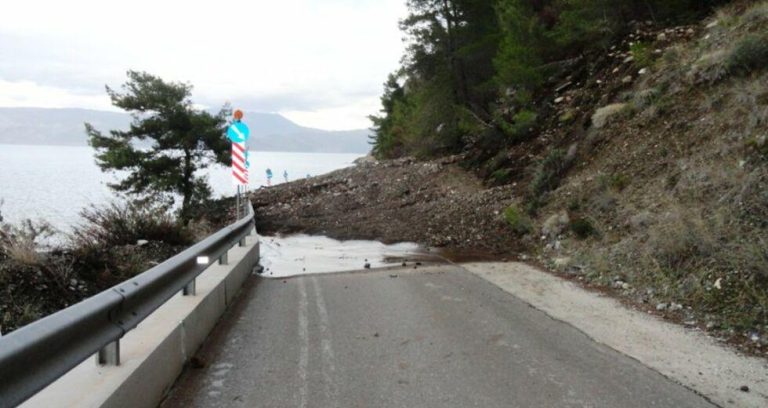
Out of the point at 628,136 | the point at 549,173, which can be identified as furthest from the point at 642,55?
the point at 549,173

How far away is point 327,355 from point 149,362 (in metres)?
1.79

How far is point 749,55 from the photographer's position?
11.2 metres

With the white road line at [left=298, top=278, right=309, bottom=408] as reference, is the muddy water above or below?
above

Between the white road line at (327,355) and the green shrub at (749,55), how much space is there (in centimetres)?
985

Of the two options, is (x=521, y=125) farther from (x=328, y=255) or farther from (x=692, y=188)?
(x=692, y=188)

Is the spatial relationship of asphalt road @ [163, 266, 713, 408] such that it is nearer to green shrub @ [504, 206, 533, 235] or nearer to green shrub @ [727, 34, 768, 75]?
green shrub @ [504, 206, 533, 235]

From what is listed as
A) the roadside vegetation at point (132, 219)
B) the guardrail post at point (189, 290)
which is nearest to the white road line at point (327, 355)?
the guardrail post at point (189, 290)

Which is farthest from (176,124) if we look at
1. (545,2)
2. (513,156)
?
(545,2)

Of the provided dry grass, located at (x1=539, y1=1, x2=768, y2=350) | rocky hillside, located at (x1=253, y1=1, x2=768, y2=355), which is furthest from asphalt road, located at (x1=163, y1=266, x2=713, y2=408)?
dry grass, located at (x1=539, y1=1, x2=768, y2=350)

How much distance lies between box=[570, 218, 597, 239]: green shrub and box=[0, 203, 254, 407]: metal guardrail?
8.29 m

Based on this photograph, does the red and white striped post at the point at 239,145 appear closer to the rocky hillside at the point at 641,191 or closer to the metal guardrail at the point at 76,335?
the rocky hillside at the point at 641,191

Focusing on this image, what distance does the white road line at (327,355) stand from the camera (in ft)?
14.8

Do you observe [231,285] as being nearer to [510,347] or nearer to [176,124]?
[510,347]

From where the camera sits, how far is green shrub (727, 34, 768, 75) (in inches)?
432
